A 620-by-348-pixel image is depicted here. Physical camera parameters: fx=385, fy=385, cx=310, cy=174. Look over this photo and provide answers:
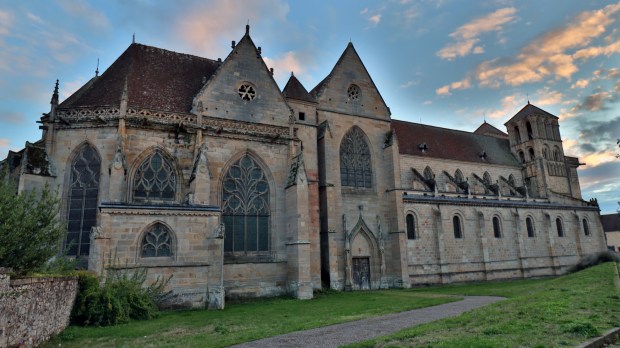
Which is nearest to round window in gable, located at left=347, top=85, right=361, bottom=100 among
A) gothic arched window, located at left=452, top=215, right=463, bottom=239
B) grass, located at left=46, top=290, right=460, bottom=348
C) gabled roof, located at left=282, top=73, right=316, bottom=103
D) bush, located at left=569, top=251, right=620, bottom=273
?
gabled roof, located at left=282, top=73, right=316, bottom=103

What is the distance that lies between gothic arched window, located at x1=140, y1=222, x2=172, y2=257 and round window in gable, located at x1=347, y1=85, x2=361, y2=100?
1657 cm

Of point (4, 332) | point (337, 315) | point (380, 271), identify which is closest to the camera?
point (4, 332)

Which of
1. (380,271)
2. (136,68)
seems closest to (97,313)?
(136,68)

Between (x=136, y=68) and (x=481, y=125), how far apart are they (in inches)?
1803

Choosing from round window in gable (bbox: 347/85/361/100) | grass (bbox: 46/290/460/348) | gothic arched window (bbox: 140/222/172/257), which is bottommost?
grass (bbox: 46/290/460/348)

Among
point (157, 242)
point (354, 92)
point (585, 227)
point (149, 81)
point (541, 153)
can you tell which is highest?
point (354, 92)

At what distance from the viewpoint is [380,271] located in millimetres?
25422

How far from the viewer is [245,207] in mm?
20391

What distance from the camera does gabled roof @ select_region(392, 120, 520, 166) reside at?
36.2 metres

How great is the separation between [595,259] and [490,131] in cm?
1955

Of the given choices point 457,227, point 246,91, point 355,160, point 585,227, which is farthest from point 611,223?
point 246,91

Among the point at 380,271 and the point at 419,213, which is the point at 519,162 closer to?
the point at 419,213

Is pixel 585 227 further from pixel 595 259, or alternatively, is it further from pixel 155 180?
pixel 155 180

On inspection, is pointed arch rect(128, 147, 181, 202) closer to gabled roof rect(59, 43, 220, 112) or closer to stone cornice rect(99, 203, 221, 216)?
stone cornice rect(99, 203, 221, 216)
